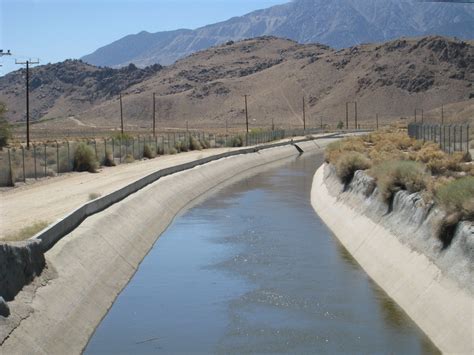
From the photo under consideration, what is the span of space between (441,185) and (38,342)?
13143mm

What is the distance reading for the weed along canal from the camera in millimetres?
18656

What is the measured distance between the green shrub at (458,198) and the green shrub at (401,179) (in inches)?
167

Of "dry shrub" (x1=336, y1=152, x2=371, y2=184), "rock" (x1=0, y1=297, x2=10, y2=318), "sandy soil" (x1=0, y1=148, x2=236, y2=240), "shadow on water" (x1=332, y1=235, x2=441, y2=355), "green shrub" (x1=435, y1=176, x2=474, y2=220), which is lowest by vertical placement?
"shadow on water" (x1=332, y1=235, x2=441, y2=355)

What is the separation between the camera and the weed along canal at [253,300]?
734 inches

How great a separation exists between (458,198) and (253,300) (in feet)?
19.2

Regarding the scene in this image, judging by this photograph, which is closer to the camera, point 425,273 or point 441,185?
point 425,273

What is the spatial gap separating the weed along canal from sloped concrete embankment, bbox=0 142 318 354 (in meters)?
0.43

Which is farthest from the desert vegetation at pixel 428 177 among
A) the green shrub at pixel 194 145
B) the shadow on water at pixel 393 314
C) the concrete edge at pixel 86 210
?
the green shrub at pixel 194 145

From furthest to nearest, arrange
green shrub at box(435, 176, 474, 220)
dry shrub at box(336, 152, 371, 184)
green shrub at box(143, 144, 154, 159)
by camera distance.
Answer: green shrub at box(143, 144, 154, 159), dry shrub at box(336, 152, 371, 184), green shrub at box(435, 176, 474, 220)

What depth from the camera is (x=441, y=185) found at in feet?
80.4

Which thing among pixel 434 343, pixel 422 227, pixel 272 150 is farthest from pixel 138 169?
pixel 434 343

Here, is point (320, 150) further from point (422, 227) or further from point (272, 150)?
point (422, 227)

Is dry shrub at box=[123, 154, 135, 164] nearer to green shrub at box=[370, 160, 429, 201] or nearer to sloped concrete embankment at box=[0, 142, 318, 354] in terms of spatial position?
sloped concrete embankment at box=[0, 142, 318, 354]

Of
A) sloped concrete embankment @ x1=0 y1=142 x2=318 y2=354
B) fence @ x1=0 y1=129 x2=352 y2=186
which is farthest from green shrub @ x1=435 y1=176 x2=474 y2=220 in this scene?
fence @ x1=0 y1=129 x2=352 y2=186
